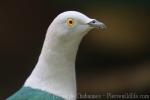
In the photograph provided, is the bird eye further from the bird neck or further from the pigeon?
the bird neck

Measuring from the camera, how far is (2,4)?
4.15 meters

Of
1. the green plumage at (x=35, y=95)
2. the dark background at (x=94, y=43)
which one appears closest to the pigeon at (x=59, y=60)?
the green plumage at (x=35, y=95)

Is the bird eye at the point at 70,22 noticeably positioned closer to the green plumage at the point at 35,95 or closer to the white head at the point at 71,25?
the white head at the point at 71,25

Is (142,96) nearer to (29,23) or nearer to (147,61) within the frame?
(147,61)

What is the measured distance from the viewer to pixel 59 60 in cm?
295

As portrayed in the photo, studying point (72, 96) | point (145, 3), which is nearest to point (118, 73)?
point (145, 3)

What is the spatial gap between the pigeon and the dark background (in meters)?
1.18

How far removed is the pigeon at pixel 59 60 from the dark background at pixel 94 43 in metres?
1.18

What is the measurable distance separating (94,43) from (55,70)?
1237 millimetres

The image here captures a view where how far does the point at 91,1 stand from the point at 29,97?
4.44ft

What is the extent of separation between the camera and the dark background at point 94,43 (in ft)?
13.6

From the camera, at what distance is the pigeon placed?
2889 mm

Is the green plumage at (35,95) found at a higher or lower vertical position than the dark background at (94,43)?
lower

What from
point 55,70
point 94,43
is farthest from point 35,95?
point 94,43
